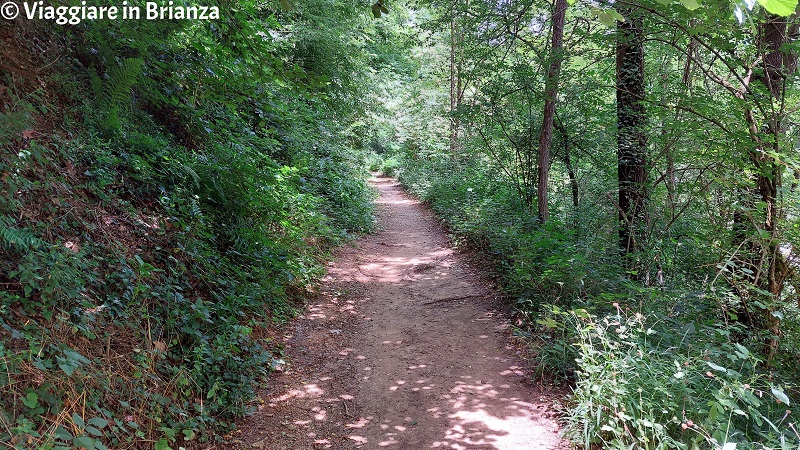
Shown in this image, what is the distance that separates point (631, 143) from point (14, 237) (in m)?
6.57

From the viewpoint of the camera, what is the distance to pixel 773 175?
3.77 meters

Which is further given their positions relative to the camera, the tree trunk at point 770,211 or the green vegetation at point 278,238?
the tree trunk at point 770,211

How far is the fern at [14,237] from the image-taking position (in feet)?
9.27

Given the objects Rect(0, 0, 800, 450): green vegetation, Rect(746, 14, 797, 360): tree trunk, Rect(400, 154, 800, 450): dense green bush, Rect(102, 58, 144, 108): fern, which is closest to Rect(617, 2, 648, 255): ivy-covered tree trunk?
Rect(0, 0, 800, 450): green vegetation

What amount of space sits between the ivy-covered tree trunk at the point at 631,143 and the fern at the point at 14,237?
20.0 ft

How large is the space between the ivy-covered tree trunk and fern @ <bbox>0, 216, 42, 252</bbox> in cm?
609

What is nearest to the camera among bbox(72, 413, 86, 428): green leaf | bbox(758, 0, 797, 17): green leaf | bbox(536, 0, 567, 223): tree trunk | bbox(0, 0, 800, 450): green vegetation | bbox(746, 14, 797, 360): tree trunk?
bbox(758, 0, 797, 17): green leaf

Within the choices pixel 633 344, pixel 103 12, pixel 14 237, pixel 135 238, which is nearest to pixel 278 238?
A: pixel 135 238

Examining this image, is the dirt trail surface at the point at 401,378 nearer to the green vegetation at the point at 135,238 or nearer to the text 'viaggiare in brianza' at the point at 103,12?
the green vegetation at the point at 135,238

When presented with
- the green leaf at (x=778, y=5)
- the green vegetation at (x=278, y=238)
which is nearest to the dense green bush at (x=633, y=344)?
the green vegetation at (x=278, y=238)

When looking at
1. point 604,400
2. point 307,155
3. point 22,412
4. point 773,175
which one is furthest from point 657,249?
point 307,155

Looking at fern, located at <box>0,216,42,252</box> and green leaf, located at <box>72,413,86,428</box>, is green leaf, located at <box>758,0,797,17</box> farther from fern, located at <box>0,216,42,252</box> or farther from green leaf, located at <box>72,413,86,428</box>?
fern, located at <box>0,216,42,252</box>

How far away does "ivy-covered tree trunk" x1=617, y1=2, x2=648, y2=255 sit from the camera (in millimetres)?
5934

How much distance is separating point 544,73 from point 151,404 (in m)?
6.99
